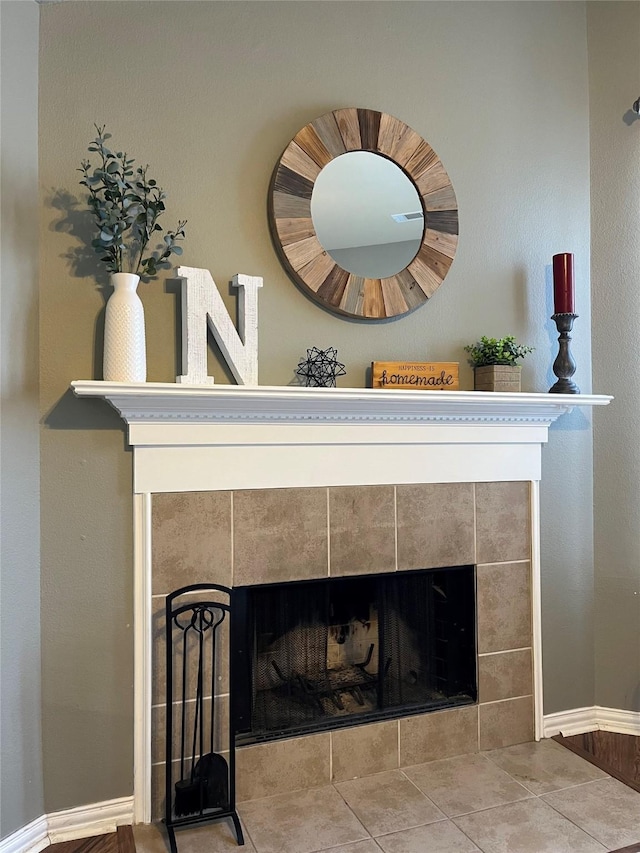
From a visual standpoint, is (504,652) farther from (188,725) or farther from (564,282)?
(564,282)

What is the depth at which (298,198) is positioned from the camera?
213cm

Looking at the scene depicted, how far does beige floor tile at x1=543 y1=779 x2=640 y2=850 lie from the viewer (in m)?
1.91

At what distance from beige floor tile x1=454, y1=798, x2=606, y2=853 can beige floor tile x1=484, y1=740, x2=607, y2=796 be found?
122mm

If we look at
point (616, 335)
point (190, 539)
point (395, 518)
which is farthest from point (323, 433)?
point (616, 335)

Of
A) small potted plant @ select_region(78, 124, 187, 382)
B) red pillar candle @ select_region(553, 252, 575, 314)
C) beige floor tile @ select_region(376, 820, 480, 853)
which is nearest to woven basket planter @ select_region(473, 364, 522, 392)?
red pillar candle @ select_region(553, 252, 575, 314)

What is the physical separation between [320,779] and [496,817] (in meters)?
0.55

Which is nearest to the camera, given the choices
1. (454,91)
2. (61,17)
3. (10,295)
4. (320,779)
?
(10,295)

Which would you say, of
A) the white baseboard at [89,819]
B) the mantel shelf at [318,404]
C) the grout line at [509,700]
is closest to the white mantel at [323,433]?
the mantel shelf at [318,404]

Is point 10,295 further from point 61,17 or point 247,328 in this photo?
point 61,17

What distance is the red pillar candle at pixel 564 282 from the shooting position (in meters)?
2.37

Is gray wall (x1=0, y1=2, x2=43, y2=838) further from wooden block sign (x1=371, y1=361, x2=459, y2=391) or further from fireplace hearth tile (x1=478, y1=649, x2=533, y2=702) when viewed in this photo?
fireplace hearth tile (x1=478, y1=649, x2=533, y2=702)

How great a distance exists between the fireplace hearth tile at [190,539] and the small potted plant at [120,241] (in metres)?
0.40

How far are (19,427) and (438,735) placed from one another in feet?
5.60

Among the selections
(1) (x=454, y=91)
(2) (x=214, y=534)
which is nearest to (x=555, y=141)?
(1) (x=454, y=91)
